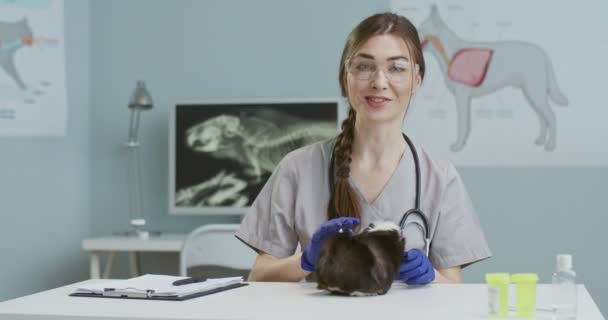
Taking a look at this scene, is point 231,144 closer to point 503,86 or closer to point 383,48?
point 503,86

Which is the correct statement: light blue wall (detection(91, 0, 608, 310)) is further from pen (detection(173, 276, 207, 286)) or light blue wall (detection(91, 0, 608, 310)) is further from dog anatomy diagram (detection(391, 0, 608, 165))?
pen (detection(173, 276, 207, 286))

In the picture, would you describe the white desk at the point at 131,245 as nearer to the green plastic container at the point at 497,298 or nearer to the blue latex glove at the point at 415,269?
the blue latex glove at the point at 415,269

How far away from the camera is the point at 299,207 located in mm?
1928

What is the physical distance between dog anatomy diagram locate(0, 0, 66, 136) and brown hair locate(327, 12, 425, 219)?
198 cm

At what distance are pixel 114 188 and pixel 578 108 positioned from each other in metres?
2.11

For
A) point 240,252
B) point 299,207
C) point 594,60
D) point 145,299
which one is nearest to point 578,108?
point 594,60

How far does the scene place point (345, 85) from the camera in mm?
1979

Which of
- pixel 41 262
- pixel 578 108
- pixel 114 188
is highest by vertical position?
pixel 578 108

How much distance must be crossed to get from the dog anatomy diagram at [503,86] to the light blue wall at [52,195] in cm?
145

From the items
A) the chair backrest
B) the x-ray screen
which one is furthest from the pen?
the x-ray screen

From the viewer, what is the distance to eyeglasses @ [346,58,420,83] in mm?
1900

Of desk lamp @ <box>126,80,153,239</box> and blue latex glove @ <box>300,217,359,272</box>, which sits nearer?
blue latex glove @ <box>300,217,359,272</box>

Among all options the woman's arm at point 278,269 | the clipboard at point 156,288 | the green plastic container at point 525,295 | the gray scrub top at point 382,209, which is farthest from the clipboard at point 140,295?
the green plastic container at point 525,295

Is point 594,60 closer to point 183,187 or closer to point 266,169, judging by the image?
point 266,169
